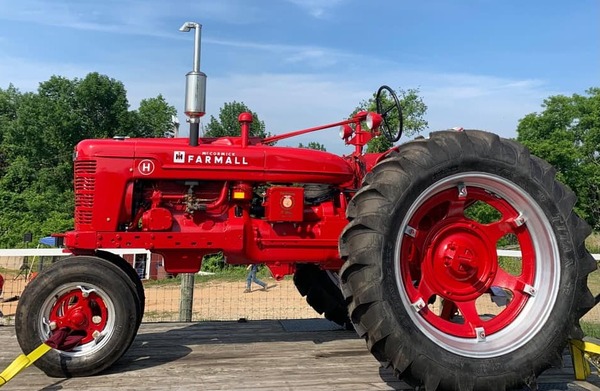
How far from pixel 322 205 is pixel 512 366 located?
5.15 feet

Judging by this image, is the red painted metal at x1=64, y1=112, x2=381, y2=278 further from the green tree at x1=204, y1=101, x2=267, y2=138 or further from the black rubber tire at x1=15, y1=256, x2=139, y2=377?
the green tree at x1=204, y1=101, x2=267, y2=138

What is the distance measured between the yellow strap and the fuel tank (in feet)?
3.65

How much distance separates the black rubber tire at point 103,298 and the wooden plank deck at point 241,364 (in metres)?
0.09

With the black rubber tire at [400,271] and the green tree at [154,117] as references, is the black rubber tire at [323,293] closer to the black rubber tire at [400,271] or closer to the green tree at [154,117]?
the black rubber tire at [400,271]

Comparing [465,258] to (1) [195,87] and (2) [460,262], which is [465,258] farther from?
(1) [195,87]

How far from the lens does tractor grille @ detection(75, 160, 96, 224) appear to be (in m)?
3.35

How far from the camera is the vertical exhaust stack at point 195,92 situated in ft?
11.3

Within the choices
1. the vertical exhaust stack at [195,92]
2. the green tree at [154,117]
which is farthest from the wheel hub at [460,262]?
the green tree at [154,117]

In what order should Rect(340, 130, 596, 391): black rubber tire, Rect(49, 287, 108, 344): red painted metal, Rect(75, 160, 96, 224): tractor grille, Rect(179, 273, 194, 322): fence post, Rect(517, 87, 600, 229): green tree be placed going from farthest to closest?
Rect(517, 87, 600, 229): green tree → Rect(179, 273, 194, 322): fence post → Rect(75, 160, 96, 224): tractor grille → Rect(49, 287, 108, 344): red painted metal → Rect(340, 130, 596, 391): black rubber tire

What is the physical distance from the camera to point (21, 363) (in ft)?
9.07

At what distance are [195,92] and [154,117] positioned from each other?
3841 cm

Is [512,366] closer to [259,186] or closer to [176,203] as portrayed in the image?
[259,186]

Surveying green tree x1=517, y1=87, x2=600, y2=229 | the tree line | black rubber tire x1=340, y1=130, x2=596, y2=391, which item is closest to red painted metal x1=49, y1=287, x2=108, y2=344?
black rubber tire x1=340, y1=130, x2=596, y2=391

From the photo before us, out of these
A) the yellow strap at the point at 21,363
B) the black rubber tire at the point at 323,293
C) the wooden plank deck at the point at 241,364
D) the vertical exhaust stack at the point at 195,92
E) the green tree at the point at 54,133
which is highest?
the green tree at the point at 54,133
